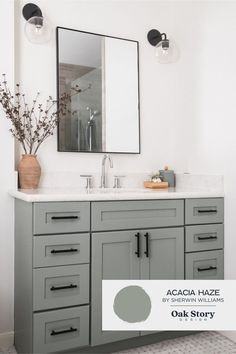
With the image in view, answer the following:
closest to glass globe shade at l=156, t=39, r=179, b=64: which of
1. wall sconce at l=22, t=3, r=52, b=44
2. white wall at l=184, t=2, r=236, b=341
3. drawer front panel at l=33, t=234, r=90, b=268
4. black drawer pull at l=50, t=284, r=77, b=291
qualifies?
white wall at l=184, t=2, r=236, b=341

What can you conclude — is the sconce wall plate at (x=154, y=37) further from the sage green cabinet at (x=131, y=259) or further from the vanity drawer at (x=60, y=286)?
the vanity drawer at (x=60, y=286)

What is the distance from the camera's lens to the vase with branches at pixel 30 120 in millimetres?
2266

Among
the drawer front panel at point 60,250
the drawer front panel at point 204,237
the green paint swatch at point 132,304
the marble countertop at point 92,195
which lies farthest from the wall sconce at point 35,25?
the green paint swatch at point 132,304

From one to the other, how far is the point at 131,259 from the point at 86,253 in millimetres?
286

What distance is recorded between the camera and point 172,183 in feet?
9.23

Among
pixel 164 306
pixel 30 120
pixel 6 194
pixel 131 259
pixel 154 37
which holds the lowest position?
pixel 164 306

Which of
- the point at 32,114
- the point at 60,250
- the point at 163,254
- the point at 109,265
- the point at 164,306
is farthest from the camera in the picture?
the point at 32,114

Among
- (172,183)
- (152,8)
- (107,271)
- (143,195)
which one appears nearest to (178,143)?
(172,183)

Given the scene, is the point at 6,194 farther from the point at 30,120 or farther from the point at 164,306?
the point at 164,306

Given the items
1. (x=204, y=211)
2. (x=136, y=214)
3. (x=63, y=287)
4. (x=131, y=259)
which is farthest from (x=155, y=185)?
(x=63, y=287)

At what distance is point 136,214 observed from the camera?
82.1 inches

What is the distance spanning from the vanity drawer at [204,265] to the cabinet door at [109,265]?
1.21ft

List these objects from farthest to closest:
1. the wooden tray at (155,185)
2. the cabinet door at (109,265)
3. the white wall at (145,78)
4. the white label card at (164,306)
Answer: the wooden tray at (155,185)
the white wall at (145,78)
the cabinet door at (109,265)
the white label card at (164,306)

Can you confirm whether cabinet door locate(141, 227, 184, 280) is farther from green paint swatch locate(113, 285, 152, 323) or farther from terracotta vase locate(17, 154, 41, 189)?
terracotta vase locate(17, 154, 41, 189)
